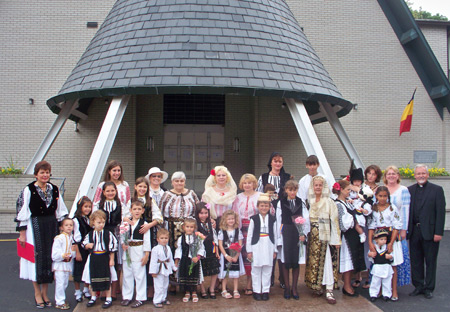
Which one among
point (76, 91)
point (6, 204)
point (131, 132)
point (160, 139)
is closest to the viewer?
point (76, 91)

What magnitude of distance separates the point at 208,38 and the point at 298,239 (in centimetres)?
423

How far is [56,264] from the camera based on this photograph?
16.2 ft

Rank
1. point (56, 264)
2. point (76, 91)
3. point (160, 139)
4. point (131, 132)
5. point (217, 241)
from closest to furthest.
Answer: point (56, 264)
point (217, 241)
point (76, 91)
point (131, 132)
point (160, 139)

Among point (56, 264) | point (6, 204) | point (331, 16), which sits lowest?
point (56, 264)

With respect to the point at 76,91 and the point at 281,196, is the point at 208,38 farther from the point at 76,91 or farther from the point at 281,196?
the point at 281,196

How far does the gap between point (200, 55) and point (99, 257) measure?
405 centimetres

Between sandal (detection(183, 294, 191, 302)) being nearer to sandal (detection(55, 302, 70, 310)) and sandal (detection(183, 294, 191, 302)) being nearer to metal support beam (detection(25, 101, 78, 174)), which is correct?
sandal (detection(55, 302, 70, 310))

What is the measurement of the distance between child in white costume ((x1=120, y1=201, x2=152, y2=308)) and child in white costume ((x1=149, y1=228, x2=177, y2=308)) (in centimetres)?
12

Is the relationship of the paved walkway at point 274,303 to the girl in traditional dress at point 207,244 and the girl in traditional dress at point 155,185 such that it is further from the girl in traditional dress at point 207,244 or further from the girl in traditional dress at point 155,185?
the girl in traditional dress at point 155,185

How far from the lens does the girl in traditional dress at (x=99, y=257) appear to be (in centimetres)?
488

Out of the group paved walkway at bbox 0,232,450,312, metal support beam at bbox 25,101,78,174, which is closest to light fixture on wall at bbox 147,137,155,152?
metal support beam at bbox 25,101,78,174

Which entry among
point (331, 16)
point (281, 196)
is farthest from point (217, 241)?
point (331, 16)

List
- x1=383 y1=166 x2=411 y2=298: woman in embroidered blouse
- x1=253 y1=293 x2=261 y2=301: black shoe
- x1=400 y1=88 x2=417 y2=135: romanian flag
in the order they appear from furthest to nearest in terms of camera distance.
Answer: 1. x1=400 y1=88 x2=417 y2=135: romanian flag
2. x1=383 y1=166 x2=411 y2=298: woman in embroidered blouse
3. x1=253 y1=293 x2=261 y2=301: black shoe

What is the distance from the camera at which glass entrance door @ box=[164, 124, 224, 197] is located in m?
12.8
